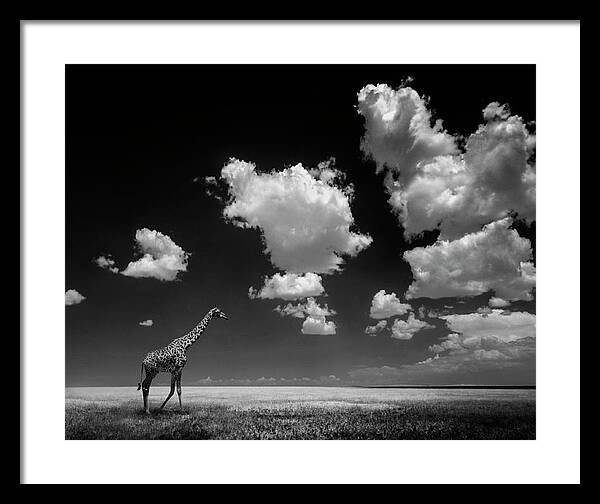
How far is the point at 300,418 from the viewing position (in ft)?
32.4

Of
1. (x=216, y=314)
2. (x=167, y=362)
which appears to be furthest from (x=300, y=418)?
(x=167, y=362)

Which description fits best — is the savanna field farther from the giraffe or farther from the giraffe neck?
the giraffe neck

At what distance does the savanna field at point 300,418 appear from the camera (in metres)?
9.27

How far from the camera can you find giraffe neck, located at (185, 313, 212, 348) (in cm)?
1016

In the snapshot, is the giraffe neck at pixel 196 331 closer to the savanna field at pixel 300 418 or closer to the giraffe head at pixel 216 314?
the giraffe head at pixel 216 314

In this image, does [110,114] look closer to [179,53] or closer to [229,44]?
[179,53]

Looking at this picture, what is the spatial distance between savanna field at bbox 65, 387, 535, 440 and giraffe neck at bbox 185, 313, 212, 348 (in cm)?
137

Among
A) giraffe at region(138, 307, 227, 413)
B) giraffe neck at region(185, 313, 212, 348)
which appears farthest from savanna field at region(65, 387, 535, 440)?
giraffe neck at region(185, 313, 212, 348)

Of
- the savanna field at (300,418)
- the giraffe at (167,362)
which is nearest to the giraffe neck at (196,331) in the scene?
the giraffe at (167,362)

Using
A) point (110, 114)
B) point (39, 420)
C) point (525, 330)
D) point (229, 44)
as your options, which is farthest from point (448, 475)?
point (110, 114)


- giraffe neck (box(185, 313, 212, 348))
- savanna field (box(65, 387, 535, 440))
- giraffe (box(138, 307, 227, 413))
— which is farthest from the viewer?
giraffe neck (box(185, 313, 212, 348))

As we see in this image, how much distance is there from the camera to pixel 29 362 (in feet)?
29.0

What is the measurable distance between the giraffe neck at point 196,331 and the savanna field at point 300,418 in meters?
1.37
